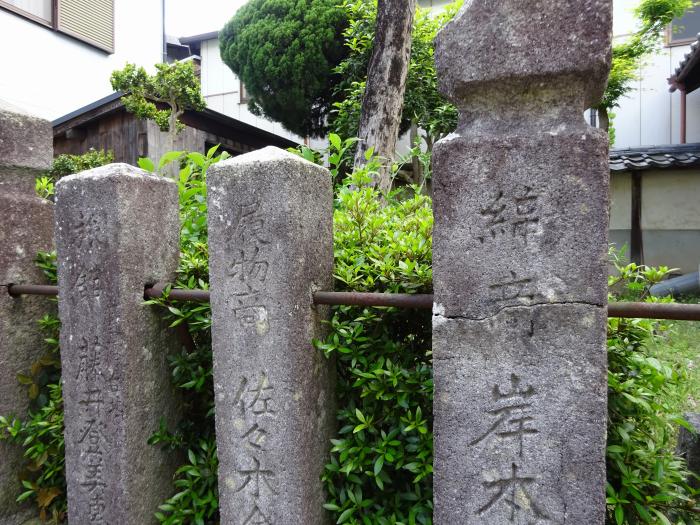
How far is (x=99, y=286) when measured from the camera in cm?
200

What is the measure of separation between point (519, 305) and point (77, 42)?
10.1 meters

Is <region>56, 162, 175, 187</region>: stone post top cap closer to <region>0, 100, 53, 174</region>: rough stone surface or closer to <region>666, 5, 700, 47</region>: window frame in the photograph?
<region>0, 100, 53, 174</region>: rough stone surface

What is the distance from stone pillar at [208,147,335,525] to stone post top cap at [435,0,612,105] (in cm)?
63

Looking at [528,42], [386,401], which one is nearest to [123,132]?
[386,401]

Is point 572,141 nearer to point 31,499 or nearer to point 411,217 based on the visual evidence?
point 411,217

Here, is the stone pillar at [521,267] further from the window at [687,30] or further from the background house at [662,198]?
the window at [687,30]

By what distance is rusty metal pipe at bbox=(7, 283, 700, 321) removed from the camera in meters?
1.35

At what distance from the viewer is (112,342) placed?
1.98m

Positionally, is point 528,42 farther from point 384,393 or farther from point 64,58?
point 64,58

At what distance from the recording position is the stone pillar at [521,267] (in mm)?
1321

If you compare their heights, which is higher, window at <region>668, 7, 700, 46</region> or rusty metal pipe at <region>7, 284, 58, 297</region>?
window at <region>668, 7, 700, 46</region>

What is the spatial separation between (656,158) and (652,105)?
2.30m

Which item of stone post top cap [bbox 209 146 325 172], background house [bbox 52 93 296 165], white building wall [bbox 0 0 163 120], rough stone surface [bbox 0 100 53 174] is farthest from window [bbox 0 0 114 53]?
stone post top cap [bbox 209 146 325 172]

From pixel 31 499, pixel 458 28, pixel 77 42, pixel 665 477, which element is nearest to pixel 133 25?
pixel 77 42
